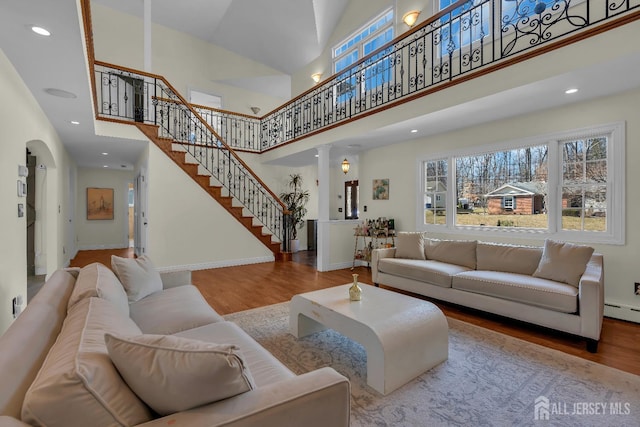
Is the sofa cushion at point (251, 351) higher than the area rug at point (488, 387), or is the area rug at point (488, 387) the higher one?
the sofa cushion at point (251, 351)

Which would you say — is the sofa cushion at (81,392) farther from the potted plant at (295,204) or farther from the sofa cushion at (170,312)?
the potted plant at (295,204)

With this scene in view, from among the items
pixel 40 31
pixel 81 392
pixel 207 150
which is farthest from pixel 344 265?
pixel 81 392

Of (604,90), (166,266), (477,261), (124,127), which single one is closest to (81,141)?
(124,127)

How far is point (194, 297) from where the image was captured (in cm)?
263

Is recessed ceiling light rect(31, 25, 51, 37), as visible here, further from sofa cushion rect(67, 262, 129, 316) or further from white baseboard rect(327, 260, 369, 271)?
white baseboard rect(327, 260, 369, 271)

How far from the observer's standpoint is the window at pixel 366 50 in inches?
243

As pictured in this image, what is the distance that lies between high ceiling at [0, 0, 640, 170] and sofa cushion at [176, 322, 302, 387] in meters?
2.18

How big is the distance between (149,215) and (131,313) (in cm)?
379

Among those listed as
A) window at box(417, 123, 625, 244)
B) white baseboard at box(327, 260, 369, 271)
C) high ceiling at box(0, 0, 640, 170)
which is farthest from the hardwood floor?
high ceiling at box(0, 0, 640, 170)

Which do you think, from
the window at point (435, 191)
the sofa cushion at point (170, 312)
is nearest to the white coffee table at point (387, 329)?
the sofa cushion at point (170, 312)

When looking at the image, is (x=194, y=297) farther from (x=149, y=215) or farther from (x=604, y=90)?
(x=604, y=90)

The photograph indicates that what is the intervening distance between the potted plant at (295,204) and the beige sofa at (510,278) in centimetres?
338

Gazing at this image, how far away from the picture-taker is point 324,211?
579cm

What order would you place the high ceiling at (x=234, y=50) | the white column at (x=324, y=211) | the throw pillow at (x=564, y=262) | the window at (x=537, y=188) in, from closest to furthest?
the high ceiling at (x=234, y=50), the throw pillow at (x=564, y=262), the window at (x=537, y=188), the white column at (x=324, y=211)
